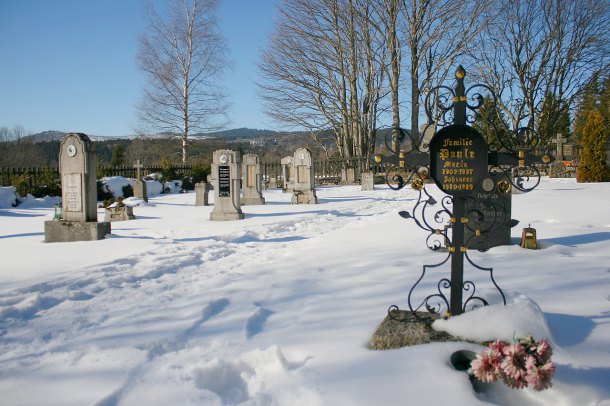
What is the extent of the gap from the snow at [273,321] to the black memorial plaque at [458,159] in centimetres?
85

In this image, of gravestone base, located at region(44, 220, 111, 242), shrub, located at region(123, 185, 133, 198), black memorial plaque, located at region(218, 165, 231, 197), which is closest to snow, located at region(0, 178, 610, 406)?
gravestone base, located at region(44, 220, 111, 242)

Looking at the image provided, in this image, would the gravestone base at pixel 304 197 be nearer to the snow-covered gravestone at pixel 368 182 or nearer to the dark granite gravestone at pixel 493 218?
the snow-covered gravestone at pixel 368 182

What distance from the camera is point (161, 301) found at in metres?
4.07

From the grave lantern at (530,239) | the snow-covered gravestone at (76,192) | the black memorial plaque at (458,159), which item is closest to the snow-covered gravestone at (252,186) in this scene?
the snow-covered gravestone at (76,192)

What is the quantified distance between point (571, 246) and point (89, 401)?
5557 millimetres

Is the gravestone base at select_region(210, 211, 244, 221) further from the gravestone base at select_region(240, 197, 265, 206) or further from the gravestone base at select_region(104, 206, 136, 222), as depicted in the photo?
the gravestone base at select_region(240, 197, 265, 206)

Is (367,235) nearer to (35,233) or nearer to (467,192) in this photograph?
(467,192)

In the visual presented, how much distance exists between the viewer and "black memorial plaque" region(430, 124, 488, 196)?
2889mm

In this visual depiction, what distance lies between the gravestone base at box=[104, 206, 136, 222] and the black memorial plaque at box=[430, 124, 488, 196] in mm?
9794

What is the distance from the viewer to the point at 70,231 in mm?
7941

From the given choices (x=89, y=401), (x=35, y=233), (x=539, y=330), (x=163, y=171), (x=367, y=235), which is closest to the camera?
(x=89, y=401)

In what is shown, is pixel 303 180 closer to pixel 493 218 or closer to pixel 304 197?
pixel 304 197

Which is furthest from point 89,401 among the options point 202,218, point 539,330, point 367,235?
point 202,218

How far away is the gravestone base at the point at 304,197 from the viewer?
599 inches
